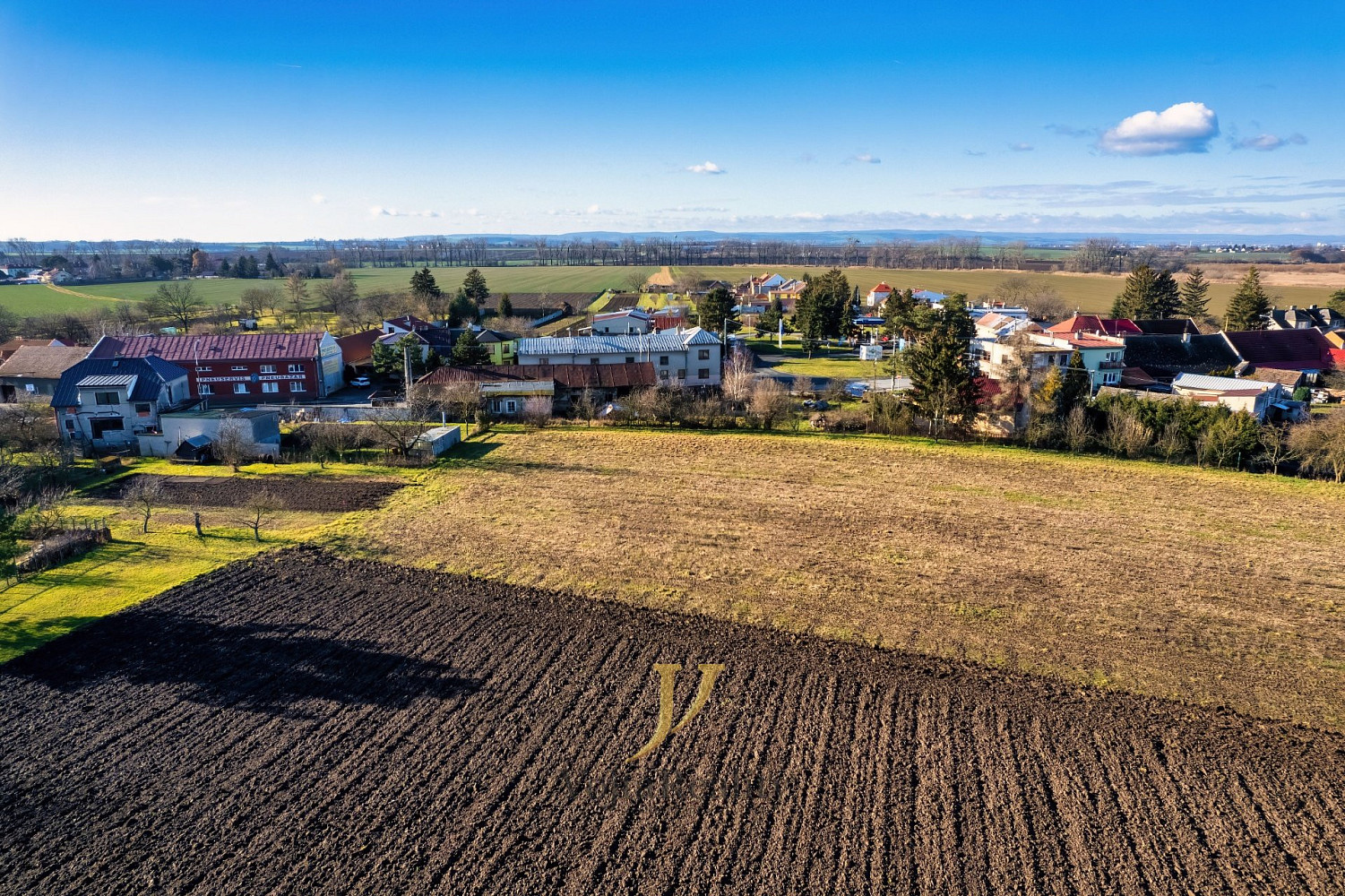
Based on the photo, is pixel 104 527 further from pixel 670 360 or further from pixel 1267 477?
pixel 1267 477

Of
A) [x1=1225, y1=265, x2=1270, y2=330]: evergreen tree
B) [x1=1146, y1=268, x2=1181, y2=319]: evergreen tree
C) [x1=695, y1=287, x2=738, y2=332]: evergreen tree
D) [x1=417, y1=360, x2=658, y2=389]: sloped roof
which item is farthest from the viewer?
[x1=1146, y1=268, x2=1181, y2=319]: evergreen tree

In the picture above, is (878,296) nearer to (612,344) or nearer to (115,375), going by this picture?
(612,344)

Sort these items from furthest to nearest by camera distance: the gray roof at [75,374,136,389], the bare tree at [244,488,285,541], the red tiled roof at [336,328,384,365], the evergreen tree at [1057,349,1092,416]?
the red tiled roof at [336,328,384,365] → the evergreen tree at [1057,349,1092,416] → the gray roof at [75,374,136,389] → the bare tree at [244,488,285,541]

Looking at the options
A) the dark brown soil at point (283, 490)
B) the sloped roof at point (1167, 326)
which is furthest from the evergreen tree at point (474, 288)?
the sloped roof at point (1167, 326)

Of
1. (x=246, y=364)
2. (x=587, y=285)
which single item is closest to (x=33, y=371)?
(x=246, y=364)

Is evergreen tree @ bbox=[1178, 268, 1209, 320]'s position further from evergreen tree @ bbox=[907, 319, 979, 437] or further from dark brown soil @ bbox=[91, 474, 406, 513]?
dark brown soil @ bbox=[91, 474, 406, 513]

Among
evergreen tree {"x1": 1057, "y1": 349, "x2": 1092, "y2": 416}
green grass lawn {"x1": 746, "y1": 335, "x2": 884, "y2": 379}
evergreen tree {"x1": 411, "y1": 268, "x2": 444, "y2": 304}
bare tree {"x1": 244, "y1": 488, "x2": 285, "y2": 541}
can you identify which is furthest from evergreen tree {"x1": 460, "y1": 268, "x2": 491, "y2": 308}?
evergreen tree {"x1": 1057, "y1": 349, "x2": 1092, "y2": 416}
